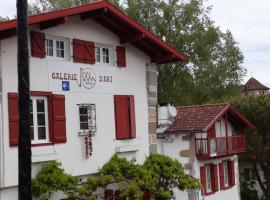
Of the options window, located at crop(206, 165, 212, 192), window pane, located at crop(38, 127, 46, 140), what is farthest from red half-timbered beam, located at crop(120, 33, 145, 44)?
window, located at crop(206, 165, 212, 192)

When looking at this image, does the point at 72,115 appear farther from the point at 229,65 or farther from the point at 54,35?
the point at 229,65

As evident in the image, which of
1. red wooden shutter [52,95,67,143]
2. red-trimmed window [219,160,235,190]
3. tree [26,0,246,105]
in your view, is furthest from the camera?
tree [26,0,246,105]

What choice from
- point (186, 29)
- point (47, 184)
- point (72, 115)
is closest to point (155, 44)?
point (72, 115)

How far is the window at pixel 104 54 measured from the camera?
639 inches

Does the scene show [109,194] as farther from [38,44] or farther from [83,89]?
[38,44]

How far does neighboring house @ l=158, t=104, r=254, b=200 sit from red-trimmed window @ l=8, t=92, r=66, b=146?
607 cm

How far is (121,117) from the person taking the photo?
16781 millimetres

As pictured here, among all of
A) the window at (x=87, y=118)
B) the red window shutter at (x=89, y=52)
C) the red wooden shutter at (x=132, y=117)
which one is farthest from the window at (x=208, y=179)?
the red window shutter at (x=89, y=52)

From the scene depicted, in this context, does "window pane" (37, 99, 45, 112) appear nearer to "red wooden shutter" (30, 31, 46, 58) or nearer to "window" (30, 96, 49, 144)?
"window" (30, 96, 49, 144)

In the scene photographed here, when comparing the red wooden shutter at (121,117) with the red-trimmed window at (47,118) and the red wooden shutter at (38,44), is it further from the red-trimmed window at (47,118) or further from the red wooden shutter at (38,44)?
the red wooden shutter at (38,44)

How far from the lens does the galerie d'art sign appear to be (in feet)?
47.9

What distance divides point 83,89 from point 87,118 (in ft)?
2.74

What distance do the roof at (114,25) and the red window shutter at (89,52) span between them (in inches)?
29.7

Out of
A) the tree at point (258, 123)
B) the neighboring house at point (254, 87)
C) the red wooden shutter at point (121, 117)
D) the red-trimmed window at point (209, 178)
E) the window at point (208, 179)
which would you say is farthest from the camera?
the neighboring house at point (254, 87)
